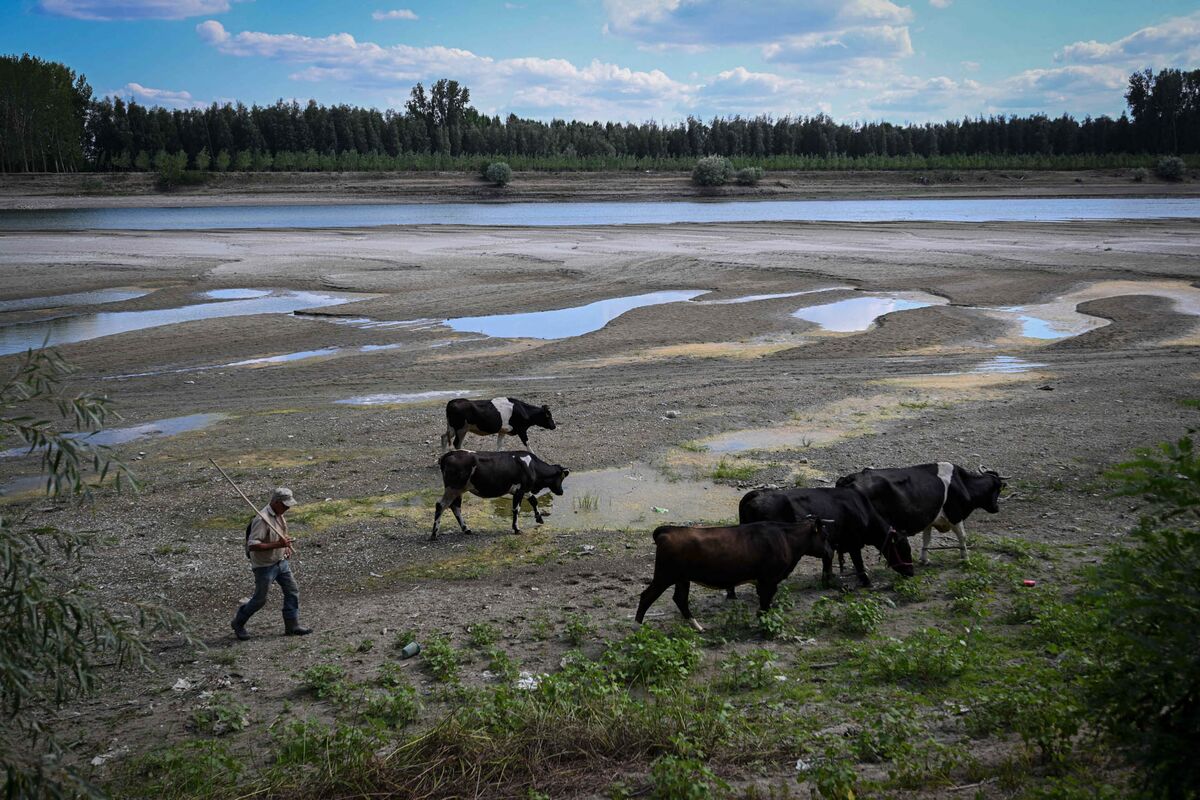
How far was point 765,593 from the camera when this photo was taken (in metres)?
10.4

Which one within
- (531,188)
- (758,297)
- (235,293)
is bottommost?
(758,297)

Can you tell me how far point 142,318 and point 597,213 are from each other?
185 ft

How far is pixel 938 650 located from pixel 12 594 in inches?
302

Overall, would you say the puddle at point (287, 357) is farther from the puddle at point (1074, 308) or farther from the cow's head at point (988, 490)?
the puddle at point (1074, 308)

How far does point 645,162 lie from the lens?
12419 cm

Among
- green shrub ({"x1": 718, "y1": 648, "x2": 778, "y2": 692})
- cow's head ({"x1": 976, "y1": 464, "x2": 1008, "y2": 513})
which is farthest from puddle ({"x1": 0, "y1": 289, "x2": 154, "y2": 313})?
green shrub ({"x1": 718, "y1": 648, "x2": 778, "y2": 692})

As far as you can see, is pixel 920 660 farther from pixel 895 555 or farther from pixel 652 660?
pixel 895 555

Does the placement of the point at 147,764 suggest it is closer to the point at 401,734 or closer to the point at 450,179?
the point at 401,734

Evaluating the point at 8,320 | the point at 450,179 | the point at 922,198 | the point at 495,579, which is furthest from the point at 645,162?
the point at 495,579

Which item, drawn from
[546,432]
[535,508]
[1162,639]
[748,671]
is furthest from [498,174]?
[1162,639]

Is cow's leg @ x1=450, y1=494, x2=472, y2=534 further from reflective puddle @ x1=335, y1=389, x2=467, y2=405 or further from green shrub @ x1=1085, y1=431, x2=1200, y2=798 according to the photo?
green shrub @ x1=1085, y1=431, x2=1200, y2=798

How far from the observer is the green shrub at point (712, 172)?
4070 inches

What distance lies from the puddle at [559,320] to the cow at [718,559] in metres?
19.5

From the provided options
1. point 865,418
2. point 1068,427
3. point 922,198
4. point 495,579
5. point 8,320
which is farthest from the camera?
point 922,198
